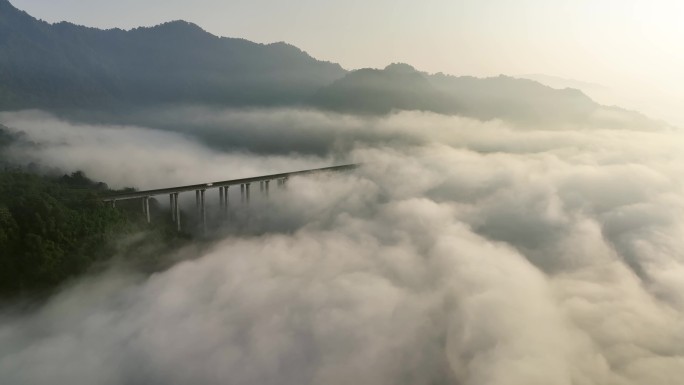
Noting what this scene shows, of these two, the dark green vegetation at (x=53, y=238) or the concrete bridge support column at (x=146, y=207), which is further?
the concrete bridge support column at (x=146, y=207)

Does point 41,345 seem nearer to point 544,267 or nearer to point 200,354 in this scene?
point 200,354

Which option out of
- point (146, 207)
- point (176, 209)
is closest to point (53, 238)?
point (146, 207)

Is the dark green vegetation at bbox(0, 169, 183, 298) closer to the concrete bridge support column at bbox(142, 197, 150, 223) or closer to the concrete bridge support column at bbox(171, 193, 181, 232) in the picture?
the concrete bridge support column at bbox(142, 197, 150, 223)

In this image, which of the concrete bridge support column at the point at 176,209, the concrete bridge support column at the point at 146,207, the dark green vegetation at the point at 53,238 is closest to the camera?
the dark green vegetation at the point at 53,238

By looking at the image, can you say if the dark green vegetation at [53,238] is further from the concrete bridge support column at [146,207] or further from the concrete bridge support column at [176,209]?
the concrete bridge support column at [176,209]

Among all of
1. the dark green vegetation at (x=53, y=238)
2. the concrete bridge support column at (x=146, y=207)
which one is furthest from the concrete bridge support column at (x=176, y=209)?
the dark green vegetation at (x=53, y=238)

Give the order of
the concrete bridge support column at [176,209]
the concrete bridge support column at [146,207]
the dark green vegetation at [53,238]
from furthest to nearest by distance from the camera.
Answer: the concrete bridge support column at [176,209] → the concrete bridge support column at [146,207] → the dark green vegetation at [53,238]

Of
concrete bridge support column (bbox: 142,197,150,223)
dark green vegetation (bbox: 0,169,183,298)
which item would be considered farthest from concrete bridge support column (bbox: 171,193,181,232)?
dark green vegetation (bbox: 0,169,183,298)

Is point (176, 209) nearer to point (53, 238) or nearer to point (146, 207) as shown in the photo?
point (146, 207)
